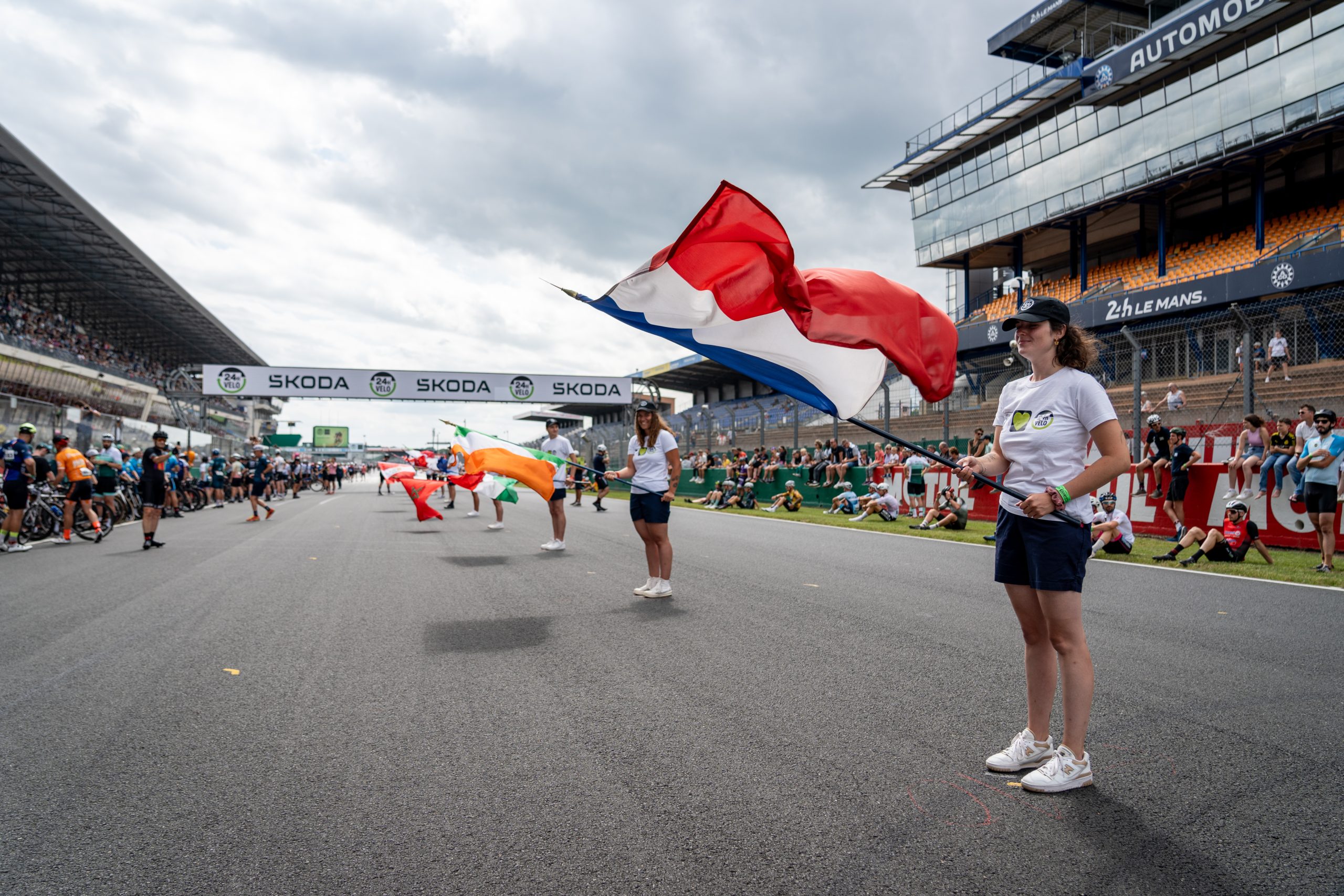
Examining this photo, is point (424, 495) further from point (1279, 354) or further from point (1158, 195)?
point (1158, 195)

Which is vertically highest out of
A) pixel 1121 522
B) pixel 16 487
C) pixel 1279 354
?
pixel 1279 354

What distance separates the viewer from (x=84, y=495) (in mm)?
12633

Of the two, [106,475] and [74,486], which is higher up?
[106,475]

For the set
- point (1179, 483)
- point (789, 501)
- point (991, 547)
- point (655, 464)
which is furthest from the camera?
point (789, 501)

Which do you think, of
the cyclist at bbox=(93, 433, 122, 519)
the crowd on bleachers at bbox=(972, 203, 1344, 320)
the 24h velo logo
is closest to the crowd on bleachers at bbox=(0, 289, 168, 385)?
the 24h velo logo

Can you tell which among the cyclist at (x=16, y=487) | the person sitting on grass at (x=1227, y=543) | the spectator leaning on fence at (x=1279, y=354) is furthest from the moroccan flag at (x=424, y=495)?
the spectator leaning on fence at (x=1279, y=354)

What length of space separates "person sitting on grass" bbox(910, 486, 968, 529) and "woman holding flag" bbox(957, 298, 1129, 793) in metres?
11.4

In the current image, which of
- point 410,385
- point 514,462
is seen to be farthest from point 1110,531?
point 410,385

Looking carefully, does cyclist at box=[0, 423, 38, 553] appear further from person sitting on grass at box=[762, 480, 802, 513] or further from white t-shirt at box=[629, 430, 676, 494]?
person sitting on grass at box=[762, 480, 802, 513]

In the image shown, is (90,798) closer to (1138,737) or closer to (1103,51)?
(1138,737)

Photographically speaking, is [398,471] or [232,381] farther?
[232,381]

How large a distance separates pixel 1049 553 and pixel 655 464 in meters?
4.52

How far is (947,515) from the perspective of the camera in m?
14.2

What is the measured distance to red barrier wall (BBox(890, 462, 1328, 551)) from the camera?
399 inches
